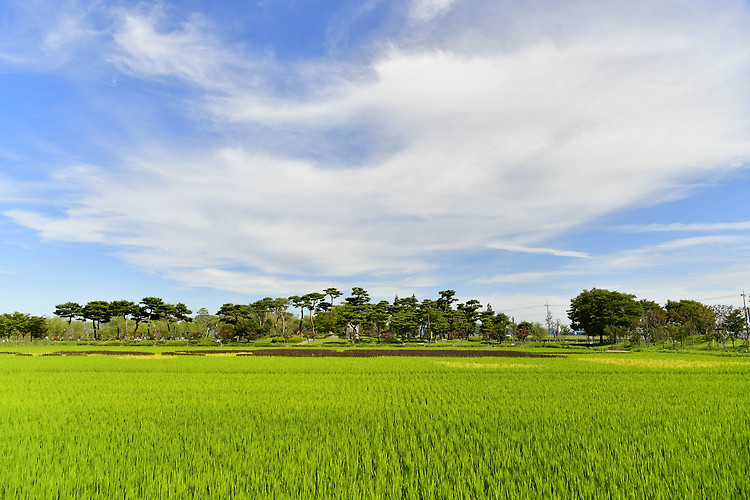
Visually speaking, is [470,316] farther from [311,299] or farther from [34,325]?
[34,325]

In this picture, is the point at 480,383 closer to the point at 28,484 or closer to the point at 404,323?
the point at 28,484

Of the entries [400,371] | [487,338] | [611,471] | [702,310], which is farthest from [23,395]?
[702,310]

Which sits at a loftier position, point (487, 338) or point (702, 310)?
point (702, 310)

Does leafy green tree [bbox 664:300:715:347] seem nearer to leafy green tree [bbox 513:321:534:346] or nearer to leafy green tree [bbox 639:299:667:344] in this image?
leafy green tree [bbox 639:299:667:344]

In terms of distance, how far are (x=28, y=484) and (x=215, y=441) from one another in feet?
8.61

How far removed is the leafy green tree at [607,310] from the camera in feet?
222

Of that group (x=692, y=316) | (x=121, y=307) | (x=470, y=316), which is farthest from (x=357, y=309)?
(x=692, y=316)

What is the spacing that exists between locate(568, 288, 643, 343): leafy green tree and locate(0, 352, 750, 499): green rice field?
61.1m

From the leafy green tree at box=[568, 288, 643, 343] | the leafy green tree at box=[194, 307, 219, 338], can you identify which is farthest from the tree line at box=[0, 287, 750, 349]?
the leafy green tree at box=[194, 307, 219, 338]

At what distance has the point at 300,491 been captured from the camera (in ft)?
17.2

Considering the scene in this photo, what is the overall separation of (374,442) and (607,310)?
242ft

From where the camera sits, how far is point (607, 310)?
6862 centimetres

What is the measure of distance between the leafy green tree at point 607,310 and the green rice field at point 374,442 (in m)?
61.1

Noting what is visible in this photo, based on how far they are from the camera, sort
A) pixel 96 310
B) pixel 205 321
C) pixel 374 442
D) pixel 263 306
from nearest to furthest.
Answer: pixel 374 442, pixel 96 310, pixel 263 306, pixel 205 321
